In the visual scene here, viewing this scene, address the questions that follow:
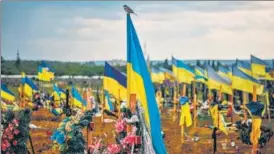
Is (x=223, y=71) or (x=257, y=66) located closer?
(x=257, y=66)

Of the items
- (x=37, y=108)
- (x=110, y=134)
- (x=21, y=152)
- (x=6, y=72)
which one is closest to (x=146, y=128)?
(x=21, y=152)

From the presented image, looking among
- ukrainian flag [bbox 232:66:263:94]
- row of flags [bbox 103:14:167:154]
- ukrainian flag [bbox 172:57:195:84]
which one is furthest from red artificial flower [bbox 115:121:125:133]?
ukrainian flag [bbox 172:57:195:84]

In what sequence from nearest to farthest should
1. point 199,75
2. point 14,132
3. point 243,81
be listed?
1. point 14,132
2. point 243,81
3. point 199,75

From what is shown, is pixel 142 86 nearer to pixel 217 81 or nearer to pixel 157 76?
pixel 217 81

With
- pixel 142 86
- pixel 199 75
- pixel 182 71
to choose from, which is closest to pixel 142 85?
pixel 142 86

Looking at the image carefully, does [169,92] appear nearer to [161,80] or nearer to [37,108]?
[161,80]

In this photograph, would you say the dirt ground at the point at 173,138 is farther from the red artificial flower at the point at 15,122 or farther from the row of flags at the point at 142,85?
the row of flags at the point at 142,85

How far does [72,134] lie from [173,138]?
370cm

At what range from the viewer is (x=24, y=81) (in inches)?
525

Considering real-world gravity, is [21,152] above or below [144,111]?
below

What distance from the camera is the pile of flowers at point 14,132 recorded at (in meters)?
7.86

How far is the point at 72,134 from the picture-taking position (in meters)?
7.39

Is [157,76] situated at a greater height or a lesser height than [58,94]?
greater

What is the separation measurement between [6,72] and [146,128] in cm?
994
